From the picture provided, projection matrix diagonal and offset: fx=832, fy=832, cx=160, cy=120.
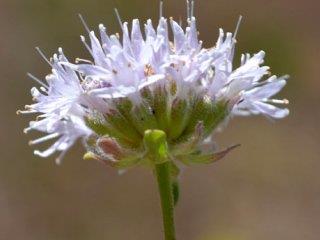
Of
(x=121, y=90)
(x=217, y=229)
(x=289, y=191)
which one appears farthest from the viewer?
(x=289, y=191)

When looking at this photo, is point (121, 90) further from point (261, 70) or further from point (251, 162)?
point (251, 162)

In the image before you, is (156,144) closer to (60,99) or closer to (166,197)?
(166,197)

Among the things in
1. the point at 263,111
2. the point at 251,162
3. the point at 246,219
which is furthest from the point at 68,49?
the point at 263,111

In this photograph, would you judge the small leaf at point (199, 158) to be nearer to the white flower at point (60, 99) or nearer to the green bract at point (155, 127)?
the green bract at point (155, 127)

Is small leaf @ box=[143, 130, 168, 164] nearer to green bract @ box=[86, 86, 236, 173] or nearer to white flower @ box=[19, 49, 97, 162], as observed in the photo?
green bract @ box=[86, 86, 236, 173]

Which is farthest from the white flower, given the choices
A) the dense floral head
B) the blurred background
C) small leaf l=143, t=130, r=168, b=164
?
the blurred background

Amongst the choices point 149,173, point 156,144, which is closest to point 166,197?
point 156,144
